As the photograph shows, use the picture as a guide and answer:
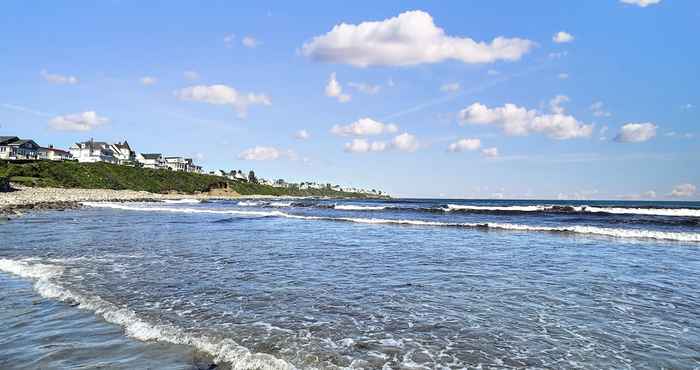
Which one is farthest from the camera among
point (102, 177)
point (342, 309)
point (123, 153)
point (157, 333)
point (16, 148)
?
point (123, 153)

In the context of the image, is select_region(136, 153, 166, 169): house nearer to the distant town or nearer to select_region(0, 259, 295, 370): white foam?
the distant town

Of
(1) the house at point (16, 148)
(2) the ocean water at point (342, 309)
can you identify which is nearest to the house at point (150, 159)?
(1) the house at point (16, 148)

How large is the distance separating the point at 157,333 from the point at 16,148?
143m

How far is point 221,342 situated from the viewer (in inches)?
282

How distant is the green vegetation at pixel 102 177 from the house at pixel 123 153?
32.1 meters

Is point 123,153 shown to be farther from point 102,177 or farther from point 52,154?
point 102,177

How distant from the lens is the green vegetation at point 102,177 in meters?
87.2

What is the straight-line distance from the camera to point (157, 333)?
7656 mm

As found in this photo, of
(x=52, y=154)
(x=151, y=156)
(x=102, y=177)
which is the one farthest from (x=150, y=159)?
(x=102, y=177)

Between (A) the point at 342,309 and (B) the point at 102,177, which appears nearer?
(A) the point at 342,309

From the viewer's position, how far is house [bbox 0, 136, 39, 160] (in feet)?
378

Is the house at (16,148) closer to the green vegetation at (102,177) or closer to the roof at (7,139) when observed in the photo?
the roof at (7,139)

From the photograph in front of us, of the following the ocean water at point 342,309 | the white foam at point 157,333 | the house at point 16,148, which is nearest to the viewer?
the white foam at point 157,333

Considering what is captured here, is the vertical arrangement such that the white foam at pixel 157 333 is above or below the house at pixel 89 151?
below
